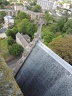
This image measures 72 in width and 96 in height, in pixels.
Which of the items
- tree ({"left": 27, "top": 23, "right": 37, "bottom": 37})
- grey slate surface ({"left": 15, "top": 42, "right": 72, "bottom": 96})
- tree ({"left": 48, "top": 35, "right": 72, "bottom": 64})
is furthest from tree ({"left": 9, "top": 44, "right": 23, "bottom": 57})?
grey slate surface ({"left": 15, "top": 42, "right": 72, "bottom": 96})

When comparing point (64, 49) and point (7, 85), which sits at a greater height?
point (7, 85)

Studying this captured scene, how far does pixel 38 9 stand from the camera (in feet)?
254

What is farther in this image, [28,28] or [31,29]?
[28,28]

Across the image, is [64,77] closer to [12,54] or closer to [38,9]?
[12,54]

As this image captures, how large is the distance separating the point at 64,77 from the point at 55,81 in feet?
2.17

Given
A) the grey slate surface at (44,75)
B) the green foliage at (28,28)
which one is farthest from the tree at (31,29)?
the grey slate surface at (44,75)

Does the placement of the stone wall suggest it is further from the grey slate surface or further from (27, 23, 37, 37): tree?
(27, 23, 37, 37): tree

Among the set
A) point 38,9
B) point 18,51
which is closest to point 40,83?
Result: point 18,51

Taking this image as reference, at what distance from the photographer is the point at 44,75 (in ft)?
34.6

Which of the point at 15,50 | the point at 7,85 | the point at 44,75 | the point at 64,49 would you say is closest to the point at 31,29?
the point at 15,50

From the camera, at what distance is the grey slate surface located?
365 inches

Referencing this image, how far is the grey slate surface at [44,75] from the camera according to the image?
9273 millimetres

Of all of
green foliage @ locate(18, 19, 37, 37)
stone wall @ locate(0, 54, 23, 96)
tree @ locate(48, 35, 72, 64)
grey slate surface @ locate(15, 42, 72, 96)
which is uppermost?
stone wall @ locate(0, 54, 23, 96)

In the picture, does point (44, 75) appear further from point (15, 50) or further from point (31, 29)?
point (31, 29)
